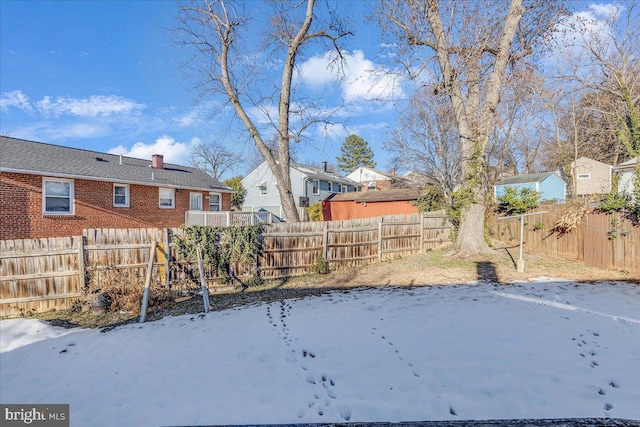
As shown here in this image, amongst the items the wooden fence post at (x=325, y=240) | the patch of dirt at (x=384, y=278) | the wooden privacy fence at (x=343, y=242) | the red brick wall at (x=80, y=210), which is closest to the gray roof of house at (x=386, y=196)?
the wooden privacy fence at (x=343, y=242)

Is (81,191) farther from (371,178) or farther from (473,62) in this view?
(371,178)

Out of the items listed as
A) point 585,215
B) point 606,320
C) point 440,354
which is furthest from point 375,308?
point 585,215

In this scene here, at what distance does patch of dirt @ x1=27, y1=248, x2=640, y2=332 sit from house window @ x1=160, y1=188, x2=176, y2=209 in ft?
34.7

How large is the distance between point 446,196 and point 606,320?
1650 cm

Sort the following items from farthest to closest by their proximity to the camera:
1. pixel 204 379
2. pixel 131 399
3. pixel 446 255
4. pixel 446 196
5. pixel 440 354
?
pixel 446 196, pixel 446 255, pixel 440 354, pixel 204 379, pixel 131 399

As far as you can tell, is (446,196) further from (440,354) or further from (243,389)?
(243,389)

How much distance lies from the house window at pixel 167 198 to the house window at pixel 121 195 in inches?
72.4

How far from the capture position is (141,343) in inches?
179

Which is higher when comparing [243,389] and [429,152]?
[429,152]

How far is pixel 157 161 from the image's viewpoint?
18547mm

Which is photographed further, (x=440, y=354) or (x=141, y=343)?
(x=141, y=343)

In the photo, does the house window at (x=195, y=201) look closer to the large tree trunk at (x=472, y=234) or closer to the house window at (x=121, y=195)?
the house window at (x=121, y=195)

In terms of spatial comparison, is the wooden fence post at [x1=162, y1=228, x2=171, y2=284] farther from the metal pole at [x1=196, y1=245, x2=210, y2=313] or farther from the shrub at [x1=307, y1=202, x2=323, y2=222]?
the shrub at [x1=307, y1=202, x2=323, y2=222]

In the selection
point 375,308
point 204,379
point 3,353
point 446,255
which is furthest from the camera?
point 446,255
